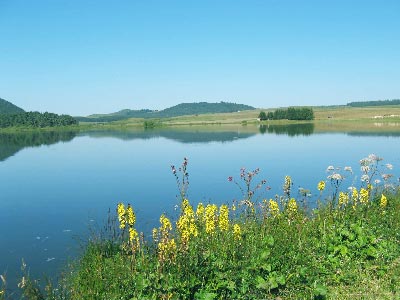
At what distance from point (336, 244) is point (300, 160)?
1323 inches

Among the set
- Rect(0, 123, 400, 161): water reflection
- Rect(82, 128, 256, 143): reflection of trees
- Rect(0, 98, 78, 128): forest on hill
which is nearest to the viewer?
Rect(0, 123, 400, 161): water reflection

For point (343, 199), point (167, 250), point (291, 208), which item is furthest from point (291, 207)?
point (167, 250)

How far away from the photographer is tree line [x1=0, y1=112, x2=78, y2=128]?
180m

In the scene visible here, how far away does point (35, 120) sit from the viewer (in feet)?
599

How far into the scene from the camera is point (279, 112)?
580ft

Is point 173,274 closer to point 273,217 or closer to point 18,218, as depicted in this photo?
point 273,217

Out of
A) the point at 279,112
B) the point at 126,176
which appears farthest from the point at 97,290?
the point at 279,112

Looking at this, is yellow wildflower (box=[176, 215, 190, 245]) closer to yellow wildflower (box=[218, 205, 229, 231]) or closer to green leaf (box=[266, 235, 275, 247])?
yellow wildflower (box=[218, 205, 229, 231])

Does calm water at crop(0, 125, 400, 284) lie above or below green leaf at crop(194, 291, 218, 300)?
below

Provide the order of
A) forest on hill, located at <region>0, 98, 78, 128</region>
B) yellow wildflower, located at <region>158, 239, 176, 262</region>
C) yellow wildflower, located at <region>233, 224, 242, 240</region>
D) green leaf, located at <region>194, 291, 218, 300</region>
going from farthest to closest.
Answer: forest on hill, located at <region>0, 98, 78, 128</region>
yellow wildflower, located at <region>233, 224, 242, 240</region>
yellow wildflower, located at <region>158, 239, 176, 262</region>
green leaf, located at <region>194, 291, 218, 300</region>

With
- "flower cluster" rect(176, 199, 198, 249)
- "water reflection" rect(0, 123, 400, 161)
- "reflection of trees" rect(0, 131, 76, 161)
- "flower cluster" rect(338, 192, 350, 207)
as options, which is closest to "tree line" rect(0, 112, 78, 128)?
"water reflection" rect(0, 123, 400, 161)

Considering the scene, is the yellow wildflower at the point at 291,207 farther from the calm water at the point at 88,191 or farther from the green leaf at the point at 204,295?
the calm water at the point at 88,191

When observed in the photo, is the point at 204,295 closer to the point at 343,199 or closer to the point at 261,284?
the point at 261,284

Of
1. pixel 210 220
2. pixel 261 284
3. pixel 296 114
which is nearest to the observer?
pixel 261 284
